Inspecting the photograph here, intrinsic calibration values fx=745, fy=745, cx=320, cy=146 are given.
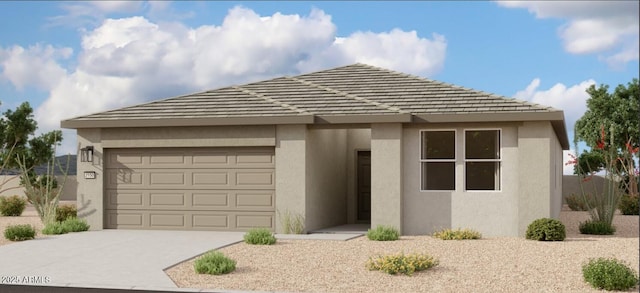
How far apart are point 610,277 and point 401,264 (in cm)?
319

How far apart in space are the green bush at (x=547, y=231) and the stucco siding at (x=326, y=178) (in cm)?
534

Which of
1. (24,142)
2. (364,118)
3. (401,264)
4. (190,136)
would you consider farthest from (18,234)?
(24,142)

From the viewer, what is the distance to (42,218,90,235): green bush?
59.8 feet

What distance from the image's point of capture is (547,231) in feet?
53.7

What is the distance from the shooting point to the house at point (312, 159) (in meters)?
17.7

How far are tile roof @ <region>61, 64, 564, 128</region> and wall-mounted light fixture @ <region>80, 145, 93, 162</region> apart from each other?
2.00 ft

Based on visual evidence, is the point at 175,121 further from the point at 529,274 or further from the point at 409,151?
the point at 529,274

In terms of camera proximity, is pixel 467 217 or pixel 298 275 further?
pixel 467 217

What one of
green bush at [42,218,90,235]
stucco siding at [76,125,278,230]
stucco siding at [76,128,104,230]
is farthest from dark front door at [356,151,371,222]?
green bush at [42,218,90,235]

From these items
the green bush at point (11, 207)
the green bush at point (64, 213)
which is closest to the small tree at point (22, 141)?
the green bush at point (11, 207)

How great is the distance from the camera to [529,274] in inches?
483

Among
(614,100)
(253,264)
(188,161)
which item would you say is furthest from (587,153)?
(253,264)

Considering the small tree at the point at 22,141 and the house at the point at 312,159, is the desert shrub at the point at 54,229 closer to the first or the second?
the house at the point at 312,159

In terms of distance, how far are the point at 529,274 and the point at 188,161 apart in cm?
976
